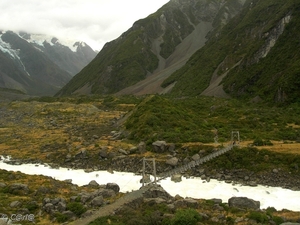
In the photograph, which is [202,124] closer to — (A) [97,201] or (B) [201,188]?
(B) [201,188]

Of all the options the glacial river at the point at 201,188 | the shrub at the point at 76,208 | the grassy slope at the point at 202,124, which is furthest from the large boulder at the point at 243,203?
the grassy slope at the point at 202,124

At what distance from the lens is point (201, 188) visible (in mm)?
35344

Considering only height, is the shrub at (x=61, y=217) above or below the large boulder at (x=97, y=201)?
below

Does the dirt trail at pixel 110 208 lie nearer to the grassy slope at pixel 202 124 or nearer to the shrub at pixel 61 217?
the shrub at pixel 61 217

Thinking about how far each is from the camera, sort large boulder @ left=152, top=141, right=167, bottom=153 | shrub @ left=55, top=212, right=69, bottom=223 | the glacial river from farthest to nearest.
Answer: large boulder @ left=152, top=141, right=167, bottom=153, the glacial river, shrub @ left=55, top=212, right=69, bottom=223

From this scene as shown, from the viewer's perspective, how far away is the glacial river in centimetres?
3125

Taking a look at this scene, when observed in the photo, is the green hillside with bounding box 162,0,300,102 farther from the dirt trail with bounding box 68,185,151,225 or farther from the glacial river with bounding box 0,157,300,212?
the dirt trail with bounding box 68,185,151,225

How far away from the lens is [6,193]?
3122cm

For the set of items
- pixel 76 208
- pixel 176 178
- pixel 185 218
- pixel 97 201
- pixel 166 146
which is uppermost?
pixel 166 146

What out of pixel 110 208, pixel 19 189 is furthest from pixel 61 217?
pixel 19 189

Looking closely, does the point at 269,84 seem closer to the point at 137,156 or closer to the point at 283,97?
the point at 283,97

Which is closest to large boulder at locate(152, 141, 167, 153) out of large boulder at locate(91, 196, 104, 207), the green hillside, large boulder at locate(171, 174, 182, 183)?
large boulder at locate(171, 174, 182, 183)

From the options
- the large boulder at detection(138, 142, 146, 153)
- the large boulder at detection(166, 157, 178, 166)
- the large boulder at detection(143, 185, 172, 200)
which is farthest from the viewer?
the large boulder at detection(138, 142, 146, 153)

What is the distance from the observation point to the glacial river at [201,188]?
31250 millimetres
